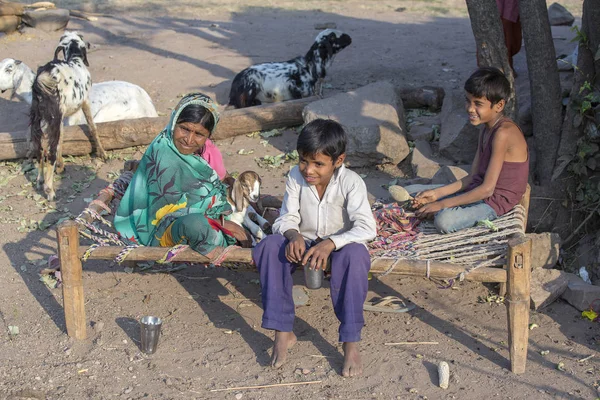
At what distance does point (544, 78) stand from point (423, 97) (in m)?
2.58

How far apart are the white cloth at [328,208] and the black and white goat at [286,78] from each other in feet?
A: 16.0

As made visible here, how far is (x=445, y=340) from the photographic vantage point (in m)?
4.15

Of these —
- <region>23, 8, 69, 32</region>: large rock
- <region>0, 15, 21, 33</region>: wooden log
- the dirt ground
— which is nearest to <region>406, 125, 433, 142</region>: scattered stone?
the dirt ground

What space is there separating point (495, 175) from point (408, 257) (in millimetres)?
900

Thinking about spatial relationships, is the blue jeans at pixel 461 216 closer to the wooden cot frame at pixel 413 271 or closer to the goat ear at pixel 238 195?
the wooden cot frame at pixel 413 271

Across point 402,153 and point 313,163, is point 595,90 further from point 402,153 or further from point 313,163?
point 313,163

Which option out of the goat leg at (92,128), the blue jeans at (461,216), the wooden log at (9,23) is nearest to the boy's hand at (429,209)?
the blue jeans at (461,216)

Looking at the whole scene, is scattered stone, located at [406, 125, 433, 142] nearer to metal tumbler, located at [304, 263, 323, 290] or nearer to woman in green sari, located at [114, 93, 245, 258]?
woman in green sari, located at [114, 93, 245, 258]

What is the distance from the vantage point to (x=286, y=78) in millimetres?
8938

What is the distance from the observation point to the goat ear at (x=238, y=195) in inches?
173

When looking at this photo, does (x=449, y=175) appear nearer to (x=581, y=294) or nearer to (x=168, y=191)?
(x=581, y=294)

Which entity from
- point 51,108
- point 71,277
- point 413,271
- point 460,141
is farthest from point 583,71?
point 51,108

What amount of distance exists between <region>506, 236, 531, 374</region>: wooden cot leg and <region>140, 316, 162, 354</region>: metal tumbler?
6.39ft

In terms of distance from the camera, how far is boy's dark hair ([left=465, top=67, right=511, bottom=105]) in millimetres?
4320
